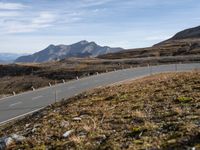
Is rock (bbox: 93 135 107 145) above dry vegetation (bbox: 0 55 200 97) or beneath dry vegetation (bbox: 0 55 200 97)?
above

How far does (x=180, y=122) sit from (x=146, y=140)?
1.47 metres

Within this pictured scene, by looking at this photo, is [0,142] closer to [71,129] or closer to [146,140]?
[71,129]

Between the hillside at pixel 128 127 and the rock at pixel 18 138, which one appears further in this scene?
the rock at pixel 18 138

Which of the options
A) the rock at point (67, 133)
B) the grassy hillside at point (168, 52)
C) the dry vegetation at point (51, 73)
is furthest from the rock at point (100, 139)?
the grassy hillside at point (168, 52)

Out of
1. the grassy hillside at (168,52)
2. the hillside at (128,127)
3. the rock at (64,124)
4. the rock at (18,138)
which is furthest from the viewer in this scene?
the grassy hillside at (168,52)

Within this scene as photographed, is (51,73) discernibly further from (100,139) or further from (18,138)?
(100,139)

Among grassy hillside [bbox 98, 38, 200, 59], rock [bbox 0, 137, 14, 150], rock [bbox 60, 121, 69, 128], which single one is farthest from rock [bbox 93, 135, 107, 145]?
grassy hillside [bbox 98, 38, 200, 59]

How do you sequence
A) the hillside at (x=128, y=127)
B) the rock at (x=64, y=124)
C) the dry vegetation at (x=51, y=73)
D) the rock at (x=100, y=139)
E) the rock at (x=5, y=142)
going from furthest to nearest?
the dry vegetation at (x=51, y=73) < the rock at (x=64, y=124) < the rock at (x=5, y=142) < the rock at (x=100, y=139) < the hillside at (x=128, y=127)

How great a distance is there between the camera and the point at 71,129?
1164 centimetres

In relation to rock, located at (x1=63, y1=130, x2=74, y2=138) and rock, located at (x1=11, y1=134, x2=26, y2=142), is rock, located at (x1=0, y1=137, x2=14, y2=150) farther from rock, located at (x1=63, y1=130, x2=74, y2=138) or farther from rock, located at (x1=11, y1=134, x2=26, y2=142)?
rock, located at (x1=63, y1=130, x2=74, y2=138)

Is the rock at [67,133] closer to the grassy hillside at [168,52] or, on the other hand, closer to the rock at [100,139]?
the rock at [100,139]

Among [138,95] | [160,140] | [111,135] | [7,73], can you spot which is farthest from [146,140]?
[7,73]

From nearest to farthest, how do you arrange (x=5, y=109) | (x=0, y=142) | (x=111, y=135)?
(x=111, y=135) < (x=0, y=142) < (x=5, y=109)

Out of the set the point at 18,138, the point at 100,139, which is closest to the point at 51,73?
the point at 18,138
